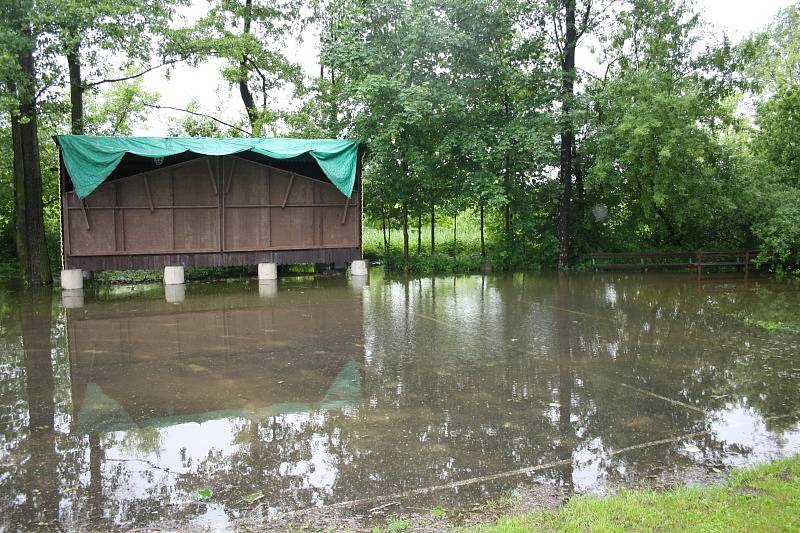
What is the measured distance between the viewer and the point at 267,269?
15.1 meters

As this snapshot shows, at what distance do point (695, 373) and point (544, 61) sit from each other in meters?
13.2

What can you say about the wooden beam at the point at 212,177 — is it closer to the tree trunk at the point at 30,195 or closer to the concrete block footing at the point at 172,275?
the concrete block footing at the point at 172,275

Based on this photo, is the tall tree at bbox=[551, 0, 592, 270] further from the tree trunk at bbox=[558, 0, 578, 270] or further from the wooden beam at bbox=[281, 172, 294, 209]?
the wooden beam at bbox=[281, 172, 294, 209]

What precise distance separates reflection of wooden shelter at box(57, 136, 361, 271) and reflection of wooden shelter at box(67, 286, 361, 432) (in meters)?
3.47

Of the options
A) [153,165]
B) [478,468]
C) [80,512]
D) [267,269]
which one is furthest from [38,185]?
[478,468]

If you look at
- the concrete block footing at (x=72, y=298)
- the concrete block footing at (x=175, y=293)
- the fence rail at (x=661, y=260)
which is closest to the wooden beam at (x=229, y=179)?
the concrete block footing at (x=175, y=293)

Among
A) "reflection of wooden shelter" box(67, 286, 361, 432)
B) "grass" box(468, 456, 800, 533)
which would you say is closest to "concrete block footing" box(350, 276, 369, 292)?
"reflection of wooden shelter" box(67, 286, 361, 432)

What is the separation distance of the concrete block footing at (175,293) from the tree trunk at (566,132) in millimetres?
10821

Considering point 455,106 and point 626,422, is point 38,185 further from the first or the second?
point 626,422

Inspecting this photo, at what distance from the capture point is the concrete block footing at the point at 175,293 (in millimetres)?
12008

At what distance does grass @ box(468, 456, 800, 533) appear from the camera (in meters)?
3.39

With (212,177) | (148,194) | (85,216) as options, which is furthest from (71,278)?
(212,177)

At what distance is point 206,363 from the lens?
7148 millimetres

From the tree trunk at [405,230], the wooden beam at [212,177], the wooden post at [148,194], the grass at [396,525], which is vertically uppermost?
the wooden beam at [212,177]
